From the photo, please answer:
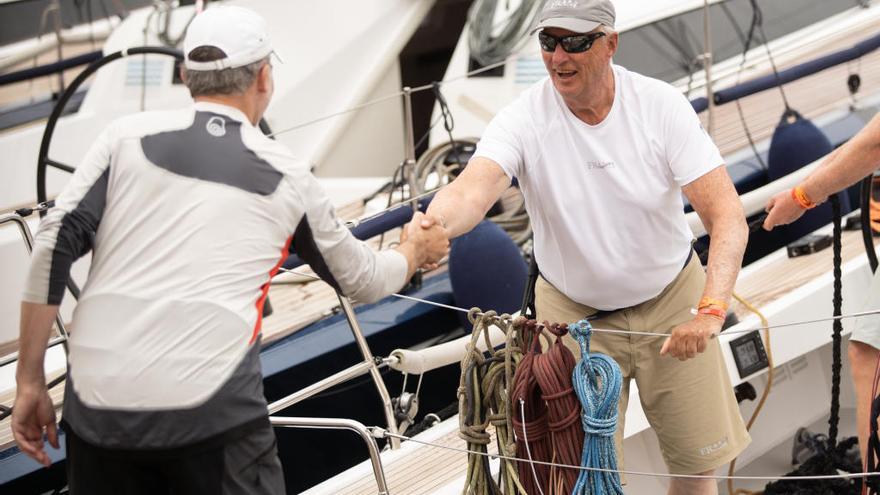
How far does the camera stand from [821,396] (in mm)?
3840

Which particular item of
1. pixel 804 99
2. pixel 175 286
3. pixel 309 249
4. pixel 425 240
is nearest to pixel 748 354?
pixel 425 240

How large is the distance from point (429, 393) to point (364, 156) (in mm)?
2857

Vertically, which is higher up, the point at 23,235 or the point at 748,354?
the point at 23,235

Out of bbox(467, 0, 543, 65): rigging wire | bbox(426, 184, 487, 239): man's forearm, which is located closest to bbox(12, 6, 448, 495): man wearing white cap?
bbox(426, 184, 487, 239): man's forearm

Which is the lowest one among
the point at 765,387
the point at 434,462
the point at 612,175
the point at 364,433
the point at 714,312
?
the point at 765,387

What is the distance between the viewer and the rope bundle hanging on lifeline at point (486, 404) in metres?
2.13

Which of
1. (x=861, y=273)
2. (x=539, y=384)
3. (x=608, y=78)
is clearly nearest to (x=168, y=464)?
(x=539, y=384)

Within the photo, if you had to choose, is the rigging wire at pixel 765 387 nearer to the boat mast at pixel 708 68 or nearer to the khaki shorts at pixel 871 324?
the khaki shorts at pixel 871 324

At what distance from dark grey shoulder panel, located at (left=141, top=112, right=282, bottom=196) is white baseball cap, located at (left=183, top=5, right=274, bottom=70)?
9 centimetres

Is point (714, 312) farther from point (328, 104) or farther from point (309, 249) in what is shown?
point (328, 104)

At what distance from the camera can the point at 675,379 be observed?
2373mm

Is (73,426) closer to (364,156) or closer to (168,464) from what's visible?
(168,464)

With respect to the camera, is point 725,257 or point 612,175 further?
point 612,175

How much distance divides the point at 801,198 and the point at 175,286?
4.52 feet
